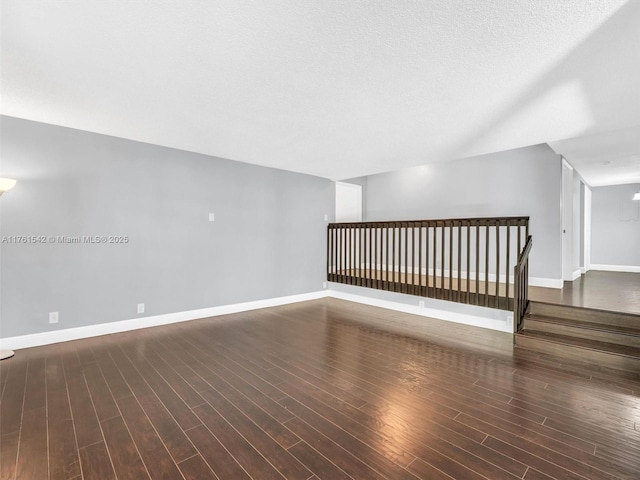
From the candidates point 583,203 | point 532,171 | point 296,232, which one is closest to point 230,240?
point 296,232

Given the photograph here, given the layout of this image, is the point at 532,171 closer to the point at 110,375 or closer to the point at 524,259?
the point at 524,259

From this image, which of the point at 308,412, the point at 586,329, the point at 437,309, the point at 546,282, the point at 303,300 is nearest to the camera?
the point at 308,412

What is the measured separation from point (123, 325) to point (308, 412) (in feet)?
10.3

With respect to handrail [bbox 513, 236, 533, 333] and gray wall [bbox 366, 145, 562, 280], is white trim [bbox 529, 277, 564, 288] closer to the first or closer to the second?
gray wall [bbox 366, 145, 562, 280]

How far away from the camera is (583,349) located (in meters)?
3.22

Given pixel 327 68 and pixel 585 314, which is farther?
pixel 585 314

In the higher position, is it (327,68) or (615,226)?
(327,68)

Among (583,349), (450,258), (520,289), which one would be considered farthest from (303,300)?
(583,349)

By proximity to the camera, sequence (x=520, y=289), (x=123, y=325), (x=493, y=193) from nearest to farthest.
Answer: (x=520, y=289) → (x=123, y=325) → (x=493, y=193)

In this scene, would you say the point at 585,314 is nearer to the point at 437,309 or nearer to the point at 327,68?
the point at 437,309

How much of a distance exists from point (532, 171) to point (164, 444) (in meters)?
6.53

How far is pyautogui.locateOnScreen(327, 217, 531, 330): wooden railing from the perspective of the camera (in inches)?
155

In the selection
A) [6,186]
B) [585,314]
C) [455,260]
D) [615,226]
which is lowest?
[585,314]

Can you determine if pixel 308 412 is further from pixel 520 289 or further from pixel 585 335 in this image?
pixel 585 335
